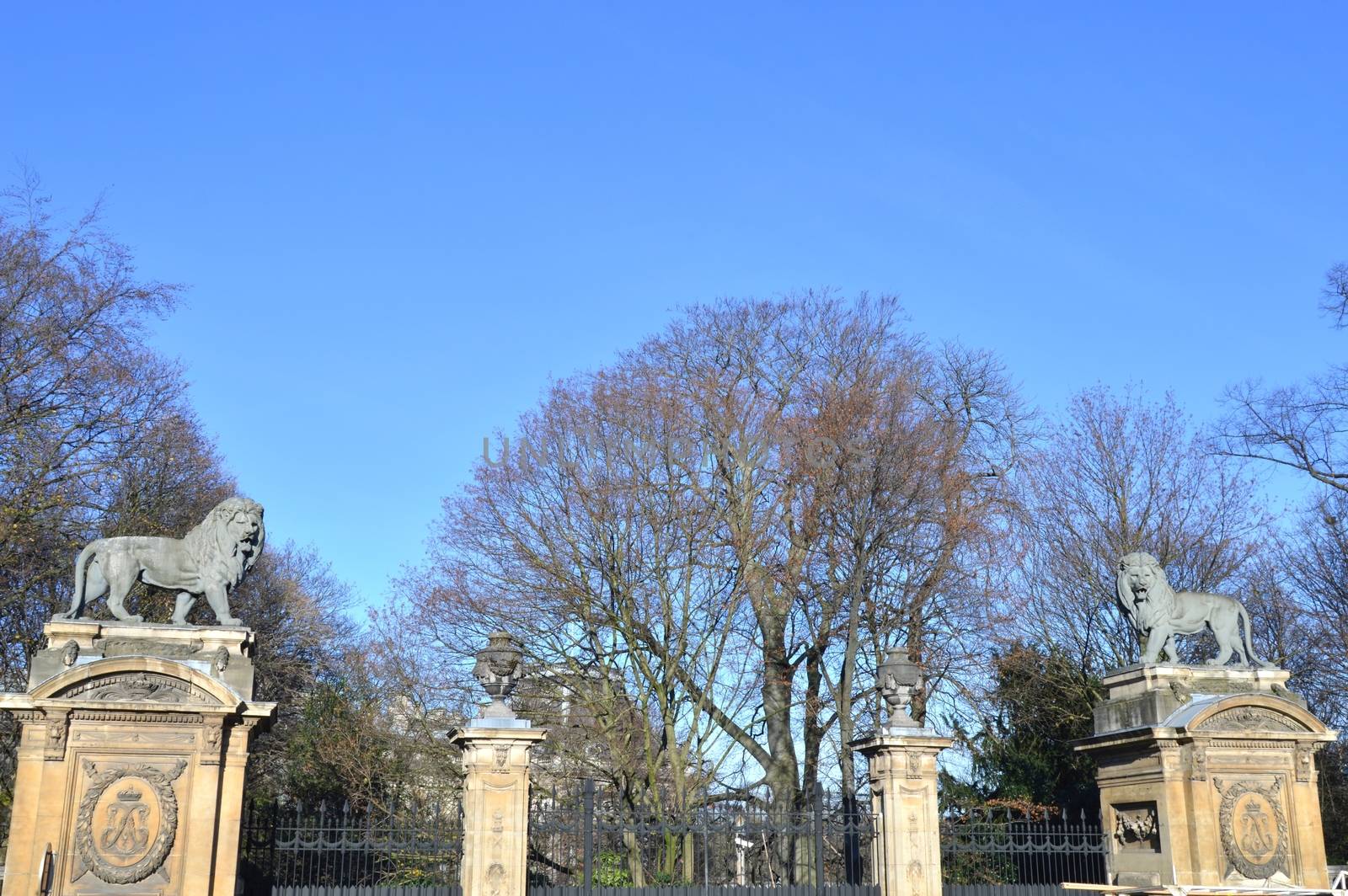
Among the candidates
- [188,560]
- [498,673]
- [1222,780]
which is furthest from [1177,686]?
[188,560]

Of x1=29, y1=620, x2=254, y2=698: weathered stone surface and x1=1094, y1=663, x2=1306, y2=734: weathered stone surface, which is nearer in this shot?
x1=29, y1=620, x2=254, y2=698: weathered stone surface

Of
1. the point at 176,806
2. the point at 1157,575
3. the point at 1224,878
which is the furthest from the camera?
the point at 1157,575

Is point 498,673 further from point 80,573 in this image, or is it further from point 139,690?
point 80,573

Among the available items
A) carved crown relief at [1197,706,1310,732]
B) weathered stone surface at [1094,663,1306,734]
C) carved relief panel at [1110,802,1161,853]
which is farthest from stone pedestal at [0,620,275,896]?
carved crown relief at [1197,706,1310,732]

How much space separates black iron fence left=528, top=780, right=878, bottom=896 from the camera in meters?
13.5

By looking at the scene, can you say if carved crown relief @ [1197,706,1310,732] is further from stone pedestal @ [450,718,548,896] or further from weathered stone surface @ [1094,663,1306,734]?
stone pedestal @ [450,718,548,896]

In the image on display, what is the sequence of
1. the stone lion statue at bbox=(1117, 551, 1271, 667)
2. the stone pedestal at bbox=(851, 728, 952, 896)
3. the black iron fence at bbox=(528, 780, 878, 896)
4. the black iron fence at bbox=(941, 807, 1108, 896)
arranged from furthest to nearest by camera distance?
the stone lion statue at bbox=(1117, 551, 1271, 667) → the black iron fence at bbox=(941, 807, 1108, 896) → the stone pedestal at bbox=(851, 728, 952, 896) → the black iron fence at bbox=(528, 780, 878, 896)

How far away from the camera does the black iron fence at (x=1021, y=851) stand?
14672 mm

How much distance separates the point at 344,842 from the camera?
12.6m

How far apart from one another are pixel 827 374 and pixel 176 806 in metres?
15.2

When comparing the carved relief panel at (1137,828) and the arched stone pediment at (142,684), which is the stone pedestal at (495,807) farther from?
the carved relief panel at (1137,828)

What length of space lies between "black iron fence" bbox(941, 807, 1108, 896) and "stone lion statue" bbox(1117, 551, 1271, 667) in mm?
2271

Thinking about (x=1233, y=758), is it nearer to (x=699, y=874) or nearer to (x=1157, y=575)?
(x=1157, y=575)

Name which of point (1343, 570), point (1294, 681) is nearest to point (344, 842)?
point (1294, 681)
